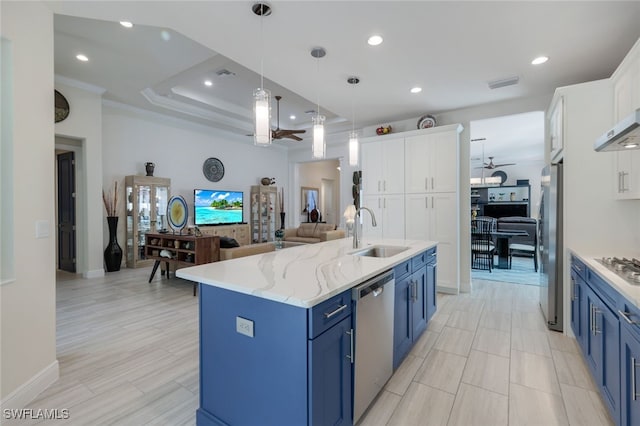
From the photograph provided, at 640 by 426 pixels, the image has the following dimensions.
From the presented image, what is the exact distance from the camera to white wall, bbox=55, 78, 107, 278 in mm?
4684

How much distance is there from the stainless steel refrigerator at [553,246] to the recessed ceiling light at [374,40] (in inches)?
84.0

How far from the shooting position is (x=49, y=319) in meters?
2.06

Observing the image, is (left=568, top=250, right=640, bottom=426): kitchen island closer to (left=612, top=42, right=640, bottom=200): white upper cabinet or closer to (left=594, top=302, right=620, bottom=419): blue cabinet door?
(left=594, top=302, right=620, bottom=419): blue cabinet door

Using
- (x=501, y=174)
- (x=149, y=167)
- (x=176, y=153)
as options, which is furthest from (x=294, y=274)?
(x=501, y=174)

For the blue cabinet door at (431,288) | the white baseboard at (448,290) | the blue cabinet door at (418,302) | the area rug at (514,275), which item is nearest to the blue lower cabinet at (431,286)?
the blue cabinet door at (431,288)

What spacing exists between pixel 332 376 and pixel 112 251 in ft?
18.0

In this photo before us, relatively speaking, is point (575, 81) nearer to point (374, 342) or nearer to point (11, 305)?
point (374, 342)

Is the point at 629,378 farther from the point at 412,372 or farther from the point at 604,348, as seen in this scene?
the point at 412,372

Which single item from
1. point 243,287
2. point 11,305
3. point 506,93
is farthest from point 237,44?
point 506,93

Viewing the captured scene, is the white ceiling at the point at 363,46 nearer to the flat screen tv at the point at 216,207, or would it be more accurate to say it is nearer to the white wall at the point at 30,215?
the white wall at the point at 30,215

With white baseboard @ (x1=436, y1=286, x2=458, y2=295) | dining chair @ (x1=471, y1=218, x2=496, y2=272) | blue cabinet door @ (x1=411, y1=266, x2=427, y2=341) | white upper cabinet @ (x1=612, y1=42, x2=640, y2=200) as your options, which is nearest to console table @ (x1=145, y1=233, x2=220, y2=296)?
blue cabinet door @ (x1=411, y1=266, x2=427, y2=341)

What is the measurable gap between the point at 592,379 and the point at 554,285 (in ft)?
3.46

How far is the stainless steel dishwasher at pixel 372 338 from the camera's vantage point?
1.61 meters

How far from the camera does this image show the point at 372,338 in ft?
5.76
